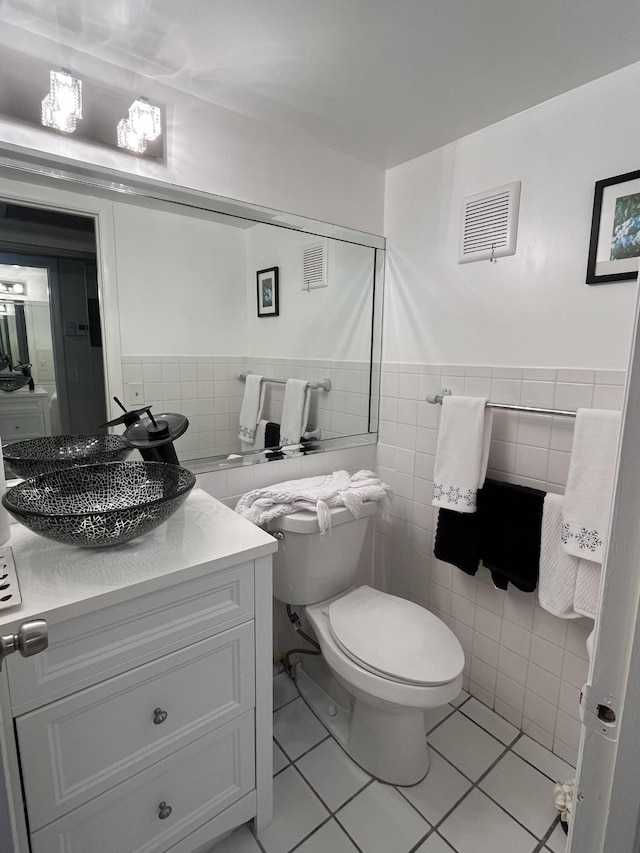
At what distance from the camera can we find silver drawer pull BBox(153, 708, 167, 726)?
3.16 feet

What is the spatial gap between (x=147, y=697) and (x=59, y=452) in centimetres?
74

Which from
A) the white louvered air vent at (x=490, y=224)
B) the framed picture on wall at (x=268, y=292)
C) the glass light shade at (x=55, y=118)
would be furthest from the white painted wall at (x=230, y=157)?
the white louvered air vent at (x=490, y=224)

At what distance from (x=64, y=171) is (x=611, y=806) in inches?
63.3

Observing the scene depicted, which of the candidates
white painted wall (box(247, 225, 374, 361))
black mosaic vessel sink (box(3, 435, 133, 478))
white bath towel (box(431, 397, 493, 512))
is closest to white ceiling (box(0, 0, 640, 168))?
white painted wall (box(247, 225, 374, 361))

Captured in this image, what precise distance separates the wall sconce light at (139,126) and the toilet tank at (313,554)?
1.18m

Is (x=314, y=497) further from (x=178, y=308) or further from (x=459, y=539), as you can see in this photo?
(x=178, y=308)

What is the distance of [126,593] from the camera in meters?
0.86

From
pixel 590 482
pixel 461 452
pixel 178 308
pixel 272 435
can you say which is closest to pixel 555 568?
pixel 590 482

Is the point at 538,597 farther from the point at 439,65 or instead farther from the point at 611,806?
the point at 439,65

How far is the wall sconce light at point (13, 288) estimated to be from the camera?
46.9 inches

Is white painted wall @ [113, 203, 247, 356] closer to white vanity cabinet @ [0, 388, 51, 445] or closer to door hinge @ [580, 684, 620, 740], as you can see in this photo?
white vanity cabinet @ [0, 388, 51, 445]

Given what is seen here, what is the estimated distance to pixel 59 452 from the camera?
4.24 feet

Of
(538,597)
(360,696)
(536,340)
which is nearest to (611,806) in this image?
(360,696)

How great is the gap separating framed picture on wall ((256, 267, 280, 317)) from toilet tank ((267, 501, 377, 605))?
0.82m
